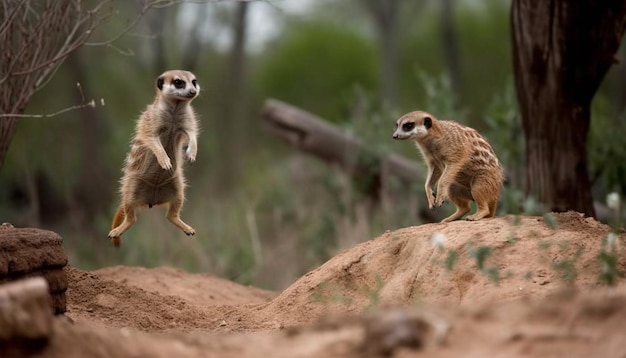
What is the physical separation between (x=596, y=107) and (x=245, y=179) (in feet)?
28.6

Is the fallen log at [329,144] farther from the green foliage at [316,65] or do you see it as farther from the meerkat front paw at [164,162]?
the green foliage at [316,65]

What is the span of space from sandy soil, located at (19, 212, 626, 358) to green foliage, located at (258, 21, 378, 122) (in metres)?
18.0

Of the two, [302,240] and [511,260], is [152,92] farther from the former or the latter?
[511,260]

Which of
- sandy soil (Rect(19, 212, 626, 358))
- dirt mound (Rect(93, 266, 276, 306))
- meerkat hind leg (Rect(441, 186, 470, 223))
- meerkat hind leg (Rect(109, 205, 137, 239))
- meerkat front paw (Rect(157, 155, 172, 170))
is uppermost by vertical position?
meerkat front paw (Rect(157, 155, 172, 170))

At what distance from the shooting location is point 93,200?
52.2 feet

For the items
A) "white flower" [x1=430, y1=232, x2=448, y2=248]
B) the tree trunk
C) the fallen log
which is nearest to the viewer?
"white flower" [x1=430, y1=232, x2=448, y2=248]

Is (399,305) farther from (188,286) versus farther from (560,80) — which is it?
(560,80)

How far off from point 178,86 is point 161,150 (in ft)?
1.38

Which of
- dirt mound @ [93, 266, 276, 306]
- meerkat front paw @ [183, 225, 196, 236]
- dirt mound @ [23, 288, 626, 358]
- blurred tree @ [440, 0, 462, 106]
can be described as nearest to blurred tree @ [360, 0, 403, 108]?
blurred tree @ [440, 0, 462, 106]

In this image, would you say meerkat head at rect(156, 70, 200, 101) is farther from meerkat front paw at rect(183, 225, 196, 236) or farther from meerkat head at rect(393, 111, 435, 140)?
meerkat head at rect(393, 111, 435, 140)

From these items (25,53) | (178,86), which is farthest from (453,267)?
(25,53)

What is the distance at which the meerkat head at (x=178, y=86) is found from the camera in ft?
20.9

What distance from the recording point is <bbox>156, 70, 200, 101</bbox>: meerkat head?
6.37 m

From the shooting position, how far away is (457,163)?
20.5 feet
